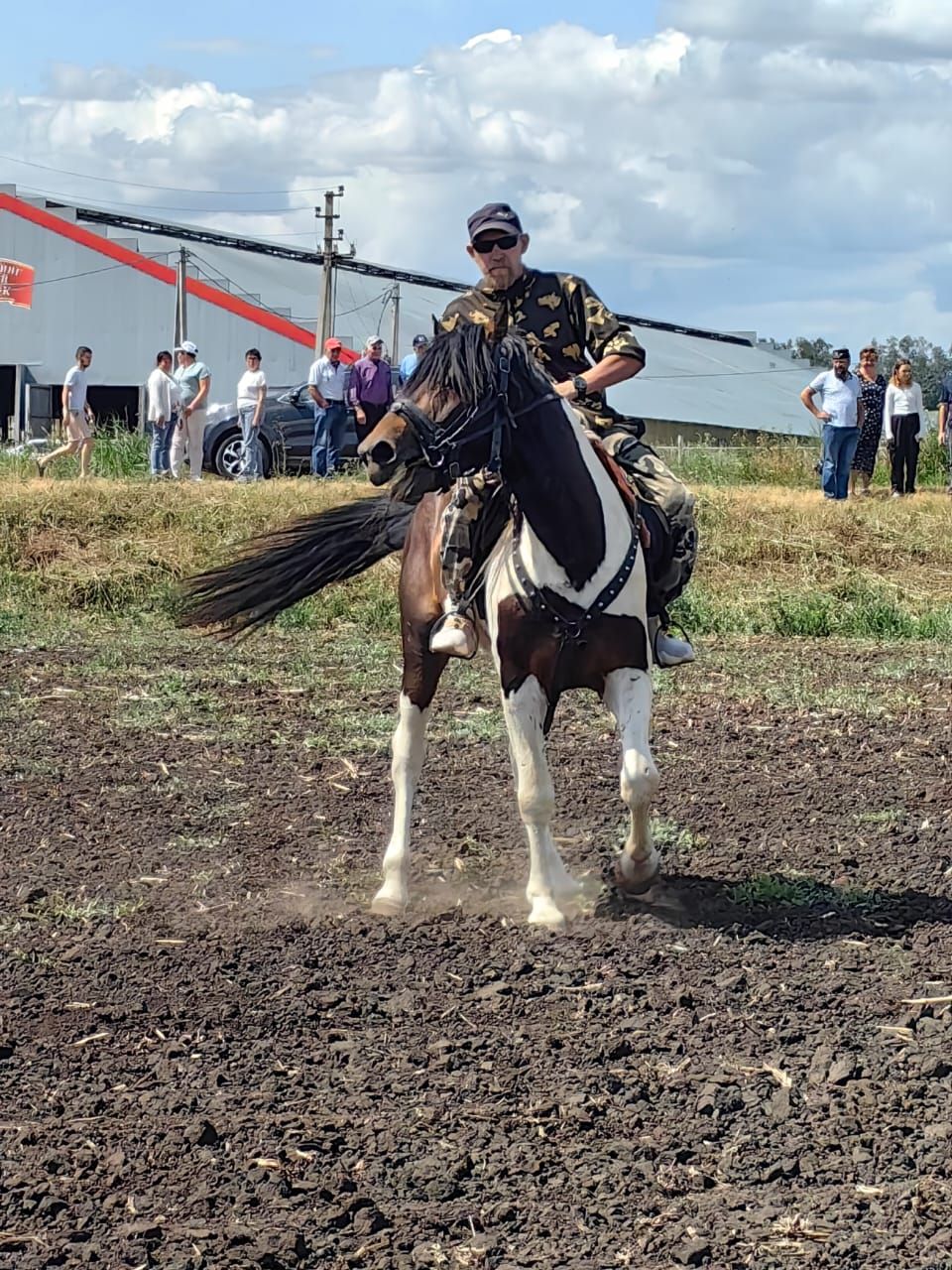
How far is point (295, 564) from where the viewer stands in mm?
7629

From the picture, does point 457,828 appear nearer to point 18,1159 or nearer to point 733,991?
point 733,991

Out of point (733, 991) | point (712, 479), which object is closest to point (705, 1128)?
point (733, 991)

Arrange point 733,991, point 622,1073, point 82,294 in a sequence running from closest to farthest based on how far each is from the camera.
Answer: point 622,1073
point 733,991
point 82,294

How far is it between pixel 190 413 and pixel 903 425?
25.6 feet

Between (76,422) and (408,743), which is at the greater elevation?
(76,422)

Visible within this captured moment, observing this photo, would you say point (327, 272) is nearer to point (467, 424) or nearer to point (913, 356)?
point (467, 424)

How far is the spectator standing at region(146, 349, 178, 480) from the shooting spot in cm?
1836

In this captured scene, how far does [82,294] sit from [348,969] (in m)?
42.4

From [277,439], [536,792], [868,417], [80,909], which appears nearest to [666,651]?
[536,792]

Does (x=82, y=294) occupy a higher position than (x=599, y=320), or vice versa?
(x=82, y=294)

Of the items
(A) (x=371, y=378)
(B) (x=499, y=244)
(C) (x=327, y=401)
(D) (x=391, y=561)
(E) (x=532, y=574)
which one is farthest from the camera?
Answer: (C) (x=327, y=401)

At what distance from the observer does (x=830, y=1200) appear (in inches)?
153

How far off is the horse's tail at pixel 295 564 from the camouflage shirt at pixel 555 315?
144 cm

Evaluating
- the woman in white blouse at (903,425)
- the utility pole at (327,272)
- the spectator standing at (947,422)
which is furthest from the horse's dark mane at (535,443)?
the utility pole at (327,272)
